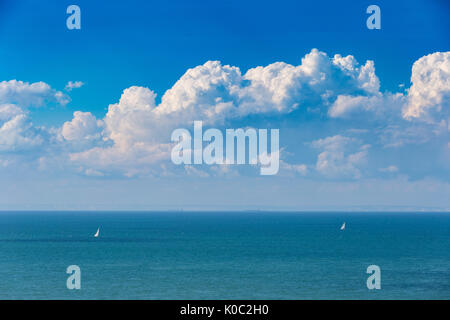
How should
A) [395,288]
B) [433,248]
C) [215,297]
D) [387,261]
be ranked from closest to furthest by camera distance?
[215,297]
[395,288]
[387,261]
[433,248]

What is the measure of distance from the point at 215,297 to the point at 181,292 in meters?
3.21

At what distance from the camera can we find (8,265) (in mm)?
64312

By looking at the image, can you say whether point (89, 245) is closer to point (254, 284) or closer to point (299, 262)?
point (299, 262)

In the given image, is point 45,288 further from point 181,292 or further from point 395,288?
point 395,288

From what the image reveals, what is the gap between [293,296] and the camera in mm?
44000

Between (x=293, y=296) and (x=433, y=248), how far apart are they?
54.8m

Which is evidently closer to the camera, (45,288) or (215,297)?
(215,297)

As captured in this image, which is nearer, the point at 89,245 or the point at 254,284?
the point at 254,284
